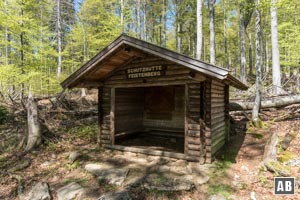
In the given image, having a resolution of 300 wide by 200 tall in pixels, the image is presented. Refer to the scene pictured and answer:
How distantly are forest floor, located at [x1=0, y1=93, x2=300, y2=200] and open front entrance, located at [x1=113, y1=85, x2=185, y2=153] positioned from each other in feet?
5.00

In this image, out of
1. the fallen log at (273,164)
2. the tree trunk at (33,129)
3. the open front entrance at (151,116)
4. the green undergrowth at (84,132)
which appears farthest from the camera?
the green undergrowth at (84,132)

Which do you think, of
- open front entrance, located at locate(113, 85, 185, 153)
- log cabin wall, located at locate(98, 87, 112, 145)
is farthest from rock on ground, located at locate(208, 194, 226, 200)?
log cabin wall, located at locate(98, 87, 112, 145)

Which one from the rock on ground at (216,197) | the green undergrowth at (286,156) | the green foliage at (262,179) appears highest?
the green undergrowth at (286,156)

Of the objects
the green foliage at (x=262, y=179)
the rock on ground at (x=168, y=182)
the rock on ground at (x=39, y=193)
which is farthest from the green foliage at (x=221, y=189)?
the rock on ground at (x=39, y=193)

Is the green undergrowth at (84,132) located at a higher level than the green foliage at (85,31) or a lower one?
lower

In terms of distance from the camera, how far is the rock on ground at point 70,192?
5137 mm

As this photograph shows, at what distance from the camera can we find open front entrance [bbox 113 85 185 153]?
9.30 metres

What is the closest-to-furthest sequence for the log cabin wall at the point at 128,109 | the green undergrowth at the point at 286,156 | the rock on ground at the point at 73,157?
1. the green undergrowth at the point at 286,156
2. the rock on ground at the point at 73,157
3. the log cabin wall at the point at 128,109

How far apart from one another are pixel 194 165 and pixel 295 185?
7.96 ft

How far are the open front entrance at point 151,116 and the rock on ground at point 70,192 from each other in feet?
11.8

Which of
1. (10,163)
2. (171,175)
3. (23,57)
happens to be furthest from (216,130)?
(23,57)

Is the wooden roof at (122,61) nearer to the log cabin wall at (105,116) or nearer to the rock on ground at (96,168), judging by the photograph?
the log cabin wall at (105,116)

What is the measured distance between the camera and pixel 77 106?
1391 cm

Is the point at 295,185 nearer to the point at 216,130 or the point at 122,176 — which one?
the point at 216,130
